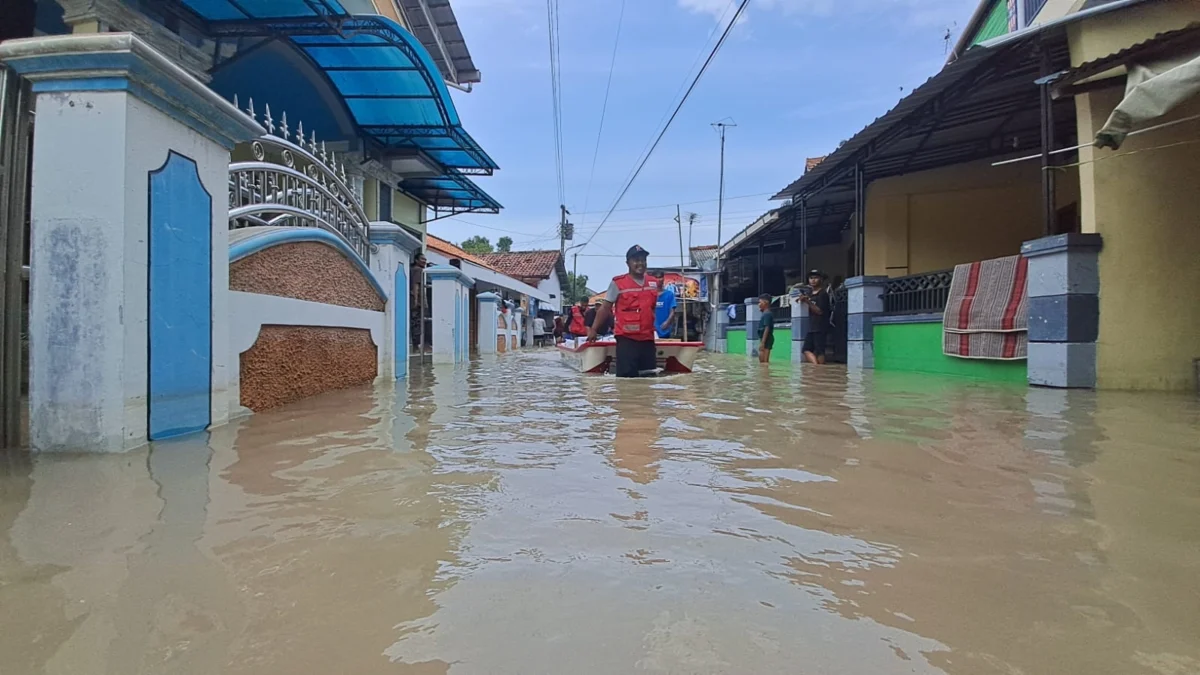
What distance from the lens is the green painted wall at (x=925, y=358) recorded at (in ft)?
25.3

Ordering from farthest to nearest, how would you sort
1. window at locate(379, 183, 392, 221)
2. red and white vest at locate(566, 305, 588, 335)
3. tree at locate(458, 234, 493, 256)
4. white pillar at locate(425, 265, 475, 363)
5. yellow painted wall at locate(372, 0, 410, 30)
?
1. tree at locate(458, 234, 493, 256)
2. red and white vest at locate(566, 305, 588, 335)
3. window at locate(379, 183, 392, 221)
4. white pillar at locate(425, 265, 475, 363)
5. yellow painted wall at locate(372, 0, 410, 30)

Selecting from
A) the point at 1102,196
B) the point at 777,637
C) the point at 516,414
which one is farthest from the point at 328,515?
the point at 1102,196

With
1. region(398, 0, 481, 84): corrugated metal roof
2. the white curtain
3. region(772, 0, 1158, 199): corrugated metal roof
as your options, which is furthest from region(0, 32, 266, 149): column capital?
region(398, 0, 481, 84): corrugated metal roof

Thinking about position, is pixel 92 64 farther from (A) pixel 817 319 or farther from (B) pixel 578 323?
(B) pixel 578 323

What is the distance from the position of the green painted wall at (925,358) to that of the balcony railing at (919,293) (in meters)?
0.29

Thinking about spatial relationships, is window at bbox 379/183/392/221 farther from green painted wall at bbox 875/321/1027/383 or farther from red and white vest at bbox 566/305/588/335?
green painted wall at bbox 875/321/1027/383

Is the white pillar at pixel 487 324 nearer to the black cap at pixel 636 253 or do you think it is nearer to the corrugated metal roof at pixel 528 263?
the black cap at pixel 636 253

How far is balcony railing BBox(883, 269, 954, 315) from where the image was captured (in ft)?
30.1

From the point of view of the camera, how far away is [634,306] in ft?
24.1

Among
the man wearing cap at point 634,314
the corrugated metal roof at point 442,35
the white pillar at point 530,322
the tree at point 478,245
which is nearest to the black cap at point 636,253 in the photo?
the man wearing cap at point 634,314

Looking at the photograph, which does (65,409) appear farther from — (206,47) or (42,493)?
(206,47)

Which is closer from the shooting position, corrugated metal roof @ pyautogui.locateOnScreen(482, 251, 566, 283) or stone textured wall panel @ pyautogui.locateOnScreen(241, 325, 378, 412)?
stone textured wall panel @ pyautogui.locateOnScreen(241, 325, 378, 412)

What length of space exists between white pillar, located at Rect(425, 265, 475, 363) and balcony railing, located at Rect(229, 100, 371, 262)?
6.10m

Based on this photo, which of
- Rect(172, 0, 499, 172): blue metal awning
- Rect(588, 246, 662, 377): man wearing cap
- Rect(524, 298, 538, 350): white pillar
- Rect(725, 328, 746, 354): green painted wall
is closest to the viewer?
Rect(588, 246, 662, 377): man wearing cap
